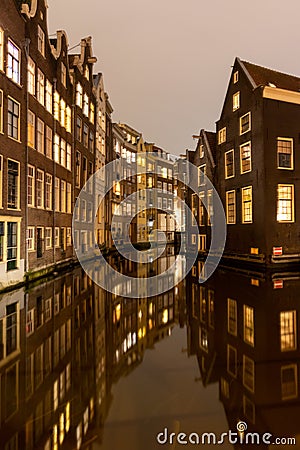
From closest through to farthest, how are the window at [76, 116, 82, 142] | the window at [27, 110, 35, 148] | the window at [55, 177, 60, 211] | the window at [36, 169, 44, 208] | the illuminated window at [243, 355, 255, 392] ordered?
the illuminated window at [243, 355, 255, 392] → the window at [27, 110, 35, 148] → the window at [36, 169, 44, 208] → the window at [55, 177, 60, 211] → the window at [76, 116, 82, 142]

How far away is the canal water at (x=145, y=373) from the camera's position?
16.6ft

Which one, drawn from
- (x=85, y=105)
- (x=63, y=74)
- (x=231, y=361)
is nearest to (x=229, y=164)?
(x=85, y=105)

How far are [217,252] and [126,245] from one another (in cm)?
2189

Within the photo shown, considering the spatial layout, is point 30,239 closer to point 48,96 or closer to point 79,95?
point 48,96

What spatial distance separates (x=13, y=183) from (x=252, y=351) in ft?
51.0

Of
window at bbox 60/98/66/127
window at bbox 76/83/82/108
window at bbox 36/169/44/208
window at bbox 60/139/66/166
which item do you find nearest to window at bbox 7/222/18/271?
window at bbox 36/169/44/208

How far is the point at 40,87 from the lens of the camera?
23.4 metres

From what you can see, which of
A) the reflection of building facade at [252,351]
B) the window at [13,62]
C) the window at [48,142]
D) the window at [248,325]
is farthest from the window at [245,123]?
the window at [248,325]

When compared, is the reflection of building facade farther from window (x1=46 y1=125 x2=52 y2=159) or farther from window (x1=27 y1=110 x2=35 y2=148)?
window (x1=46 y1=125 x2=52 y2=159)

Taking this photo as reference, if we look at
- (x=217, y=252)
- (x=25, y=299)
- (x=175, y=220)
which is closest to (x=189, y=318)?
(x=25, y=299)

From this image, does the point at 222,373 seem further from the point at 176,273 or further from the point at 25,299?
the point at 176,273

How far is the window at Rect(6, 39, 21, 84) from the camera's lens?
18600 millimetres

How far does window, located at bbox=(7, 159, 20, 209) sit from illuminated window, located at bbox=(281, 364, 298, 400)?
15.6 m

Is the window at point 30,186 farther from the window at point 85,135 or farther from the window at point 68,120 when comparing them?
the window at point 85,135
